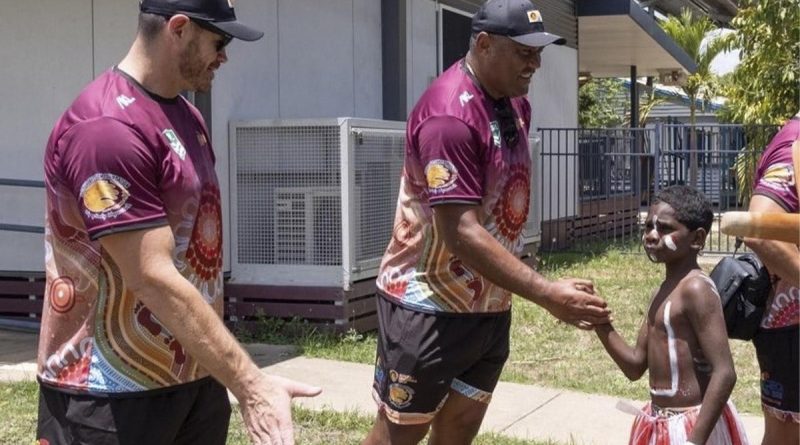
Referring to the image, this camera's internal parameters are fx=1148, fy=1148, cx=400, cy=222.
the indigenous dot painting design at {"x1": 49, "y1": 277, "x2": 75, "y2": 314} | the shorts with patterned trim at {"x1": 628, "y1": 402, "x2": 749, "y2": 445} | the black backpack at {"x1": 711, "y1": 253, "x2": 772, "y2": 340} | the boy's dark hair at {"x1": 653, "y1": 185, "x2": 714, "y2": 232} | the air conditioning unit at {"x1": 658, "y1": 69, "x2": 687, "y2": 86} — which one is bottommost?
Result: the shorts with patterned trim at {"x1": 628, "y1": 402, "x2": 749, "y2": 445}

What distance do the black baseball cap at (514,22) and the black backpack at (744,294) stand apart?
110 centimetres

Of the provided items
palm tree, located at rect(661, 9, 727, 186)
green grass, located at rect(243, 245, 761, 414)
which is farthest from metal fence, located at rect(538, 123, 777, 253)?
palm tree, located at rect(661, 9, 727, 186)

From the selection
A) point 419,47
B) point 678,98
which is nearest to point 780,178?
point 419,47

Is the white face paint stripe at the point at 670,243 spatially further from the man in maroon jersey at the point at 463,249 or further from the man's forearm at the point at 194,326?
the man's forearm at the point at 194,326

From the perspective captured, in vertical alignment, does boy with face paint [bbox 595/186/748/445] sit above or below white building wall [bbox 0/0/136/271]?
below

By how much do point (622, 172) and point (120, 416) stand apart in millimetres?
15846

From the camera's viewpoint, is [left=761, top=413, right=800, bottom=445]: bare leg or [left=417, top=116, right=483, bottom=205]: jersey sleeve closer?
[left=417, top=116, right=483, bottom=205]: jersey sleeve

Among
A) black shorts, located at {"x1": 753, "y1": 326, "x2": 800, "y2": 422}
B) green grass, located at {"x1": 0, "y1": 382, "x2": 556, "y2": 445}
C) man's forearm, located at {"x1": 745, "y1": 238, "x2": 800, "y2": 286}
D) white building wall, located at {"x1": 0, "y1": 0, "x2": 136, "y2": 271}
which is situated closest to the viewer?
man's forearm, located at {"x1": 745, "y1": 238, "x2": 800, "y2": 286}

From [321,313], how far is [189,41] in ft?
19.4

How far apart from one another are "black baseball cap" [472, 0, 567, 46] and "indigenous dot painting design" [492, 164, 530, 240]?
0.45 metres

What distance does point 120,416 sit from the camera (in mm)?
2834

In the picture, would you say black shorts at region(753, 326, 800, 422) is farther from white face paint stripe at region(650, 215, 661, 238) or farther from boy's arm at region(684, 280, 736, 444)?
white face paint stripe at region(650, 215, 661, 238)

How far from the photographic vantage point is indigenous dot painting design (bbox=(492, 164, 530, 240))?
4008 millimetres

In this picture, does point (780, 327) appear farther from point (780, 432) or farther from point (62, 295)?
point (62, 295)
